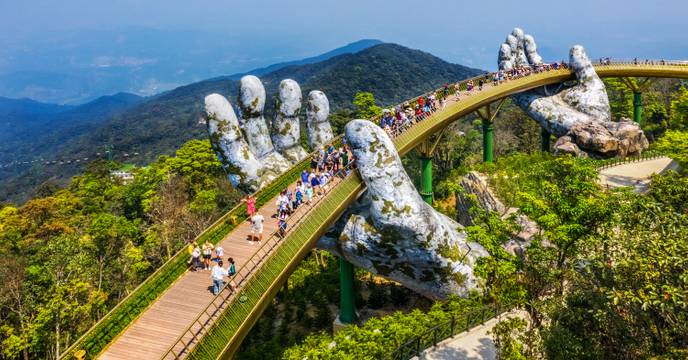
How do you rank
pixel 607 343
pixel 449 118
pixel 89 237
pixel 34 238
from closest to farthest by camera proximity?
pixel 607 343 < pixel 449 118 < pixel 89 237 < pixel 34 238

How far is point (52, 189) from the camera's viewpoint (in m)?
76.2

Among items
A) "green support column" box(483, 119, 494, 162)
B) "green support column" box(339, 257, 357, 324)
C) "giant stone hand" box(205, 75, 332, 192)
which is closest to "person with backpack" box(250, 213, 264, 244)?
"green support column" box(339, 257, 357, 324)

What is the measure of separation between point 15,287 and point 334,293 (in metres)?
19.6

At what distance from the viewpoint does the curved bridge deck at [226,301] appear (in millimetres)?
13742

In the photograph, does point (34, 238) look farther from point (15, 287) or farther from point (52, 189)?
point (52, 189)

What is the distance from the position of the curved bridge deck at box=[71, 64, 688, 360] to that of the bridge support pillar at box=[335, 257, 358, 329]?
566 centimetres

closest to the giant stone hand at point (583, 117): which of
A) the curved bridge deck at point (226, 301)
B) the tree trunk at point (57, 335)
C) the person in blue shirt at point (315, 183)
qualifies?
the person in blue shirt at point (315, 183)

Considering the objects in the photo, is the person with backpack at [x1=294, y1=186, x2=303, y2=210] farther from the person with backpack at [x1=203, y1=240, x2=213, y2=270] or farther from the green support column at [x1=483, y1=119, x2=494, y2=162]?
the green support column at [x1=483, y1=119, x2=494, y2=162]

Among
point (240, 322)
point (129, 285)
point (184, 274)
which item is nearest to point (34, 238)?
point (129, 285)

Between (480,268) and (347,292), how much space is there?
37.9ft

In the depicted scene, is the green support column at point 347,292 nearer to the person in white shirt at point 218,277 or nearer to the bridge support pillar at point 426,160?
the bridge support pillar at point 426,160

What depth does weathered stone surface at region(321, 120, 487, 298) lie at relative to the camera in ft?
70.7

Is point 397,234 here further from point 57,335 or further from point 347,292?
point 57,335

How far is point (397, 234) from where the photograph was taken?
21.9 m
